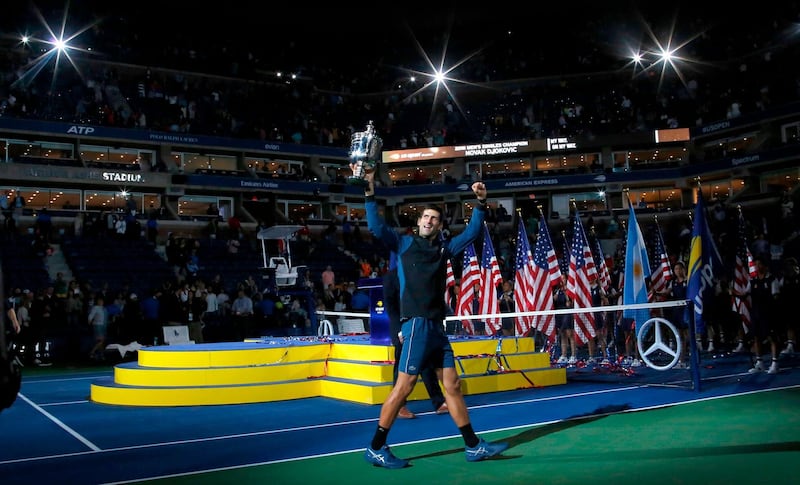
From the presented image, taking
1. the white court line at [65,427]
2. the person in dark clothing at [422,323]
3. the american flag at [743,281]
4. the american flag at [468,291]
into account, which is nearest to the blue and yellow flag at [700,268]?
the american flag at [743,281]

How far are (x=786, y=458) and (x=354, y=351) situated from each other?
7.25 m

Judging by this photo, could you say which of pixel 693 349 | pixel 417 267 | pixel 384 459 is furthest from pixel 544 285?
pixel 384 459

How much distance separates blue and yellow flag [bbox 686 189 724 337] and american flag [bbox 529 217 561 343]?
142 inches

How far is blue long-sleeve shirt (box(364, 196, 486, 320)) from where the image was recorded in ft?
19.7

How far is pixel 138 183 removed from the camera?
37.7 m

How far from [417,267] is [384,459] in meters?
1.65

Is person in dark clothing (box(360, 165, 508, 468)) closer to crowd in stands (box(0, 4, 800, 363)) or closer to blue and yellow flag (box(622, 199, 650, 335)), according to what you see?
blue and yellow flag (box(622, 199, 650, 335))

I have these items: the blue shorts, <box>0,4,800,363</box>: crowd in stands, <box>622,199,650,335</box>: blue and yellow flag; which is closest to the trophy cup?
the blue shorts

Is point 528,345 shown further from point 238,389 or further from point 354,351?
point 238,389

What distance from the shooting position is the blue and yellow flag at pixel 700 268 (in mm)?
12156

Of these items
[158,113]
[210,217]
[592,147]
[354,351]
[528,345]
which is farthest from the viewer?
[592,147]

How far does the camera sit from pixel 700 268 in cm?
1215

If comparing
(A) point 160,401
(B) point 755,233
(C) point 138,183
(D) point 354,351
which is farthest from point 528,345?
(C) point 138,183

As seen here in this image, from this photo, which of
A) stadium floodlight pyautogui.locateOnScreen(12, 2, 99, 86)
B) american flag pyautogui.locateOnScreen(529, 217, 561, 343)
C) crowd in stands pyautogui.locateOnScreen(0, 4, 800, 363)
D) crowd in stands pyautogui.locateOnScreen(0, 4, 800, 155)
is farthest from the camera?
crowd in stands pyautogui.locateOnScreen(0, 4, 800, 155)
